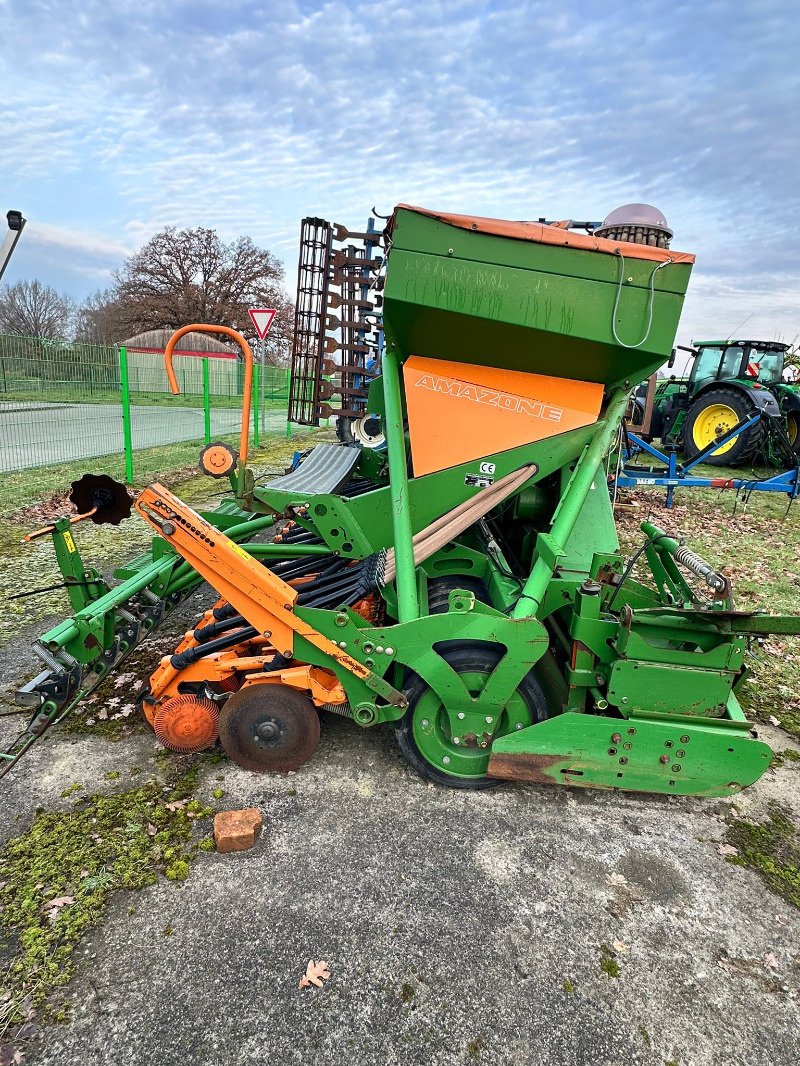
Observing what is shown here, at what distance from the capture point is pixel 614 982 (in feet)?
6.72

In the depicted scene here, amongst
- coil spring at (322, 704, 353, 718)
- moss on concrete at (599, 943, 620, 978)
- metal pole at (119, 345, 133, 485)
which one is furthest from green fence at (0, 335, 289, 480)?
moss on concrete at (599, 943, 620, 978)

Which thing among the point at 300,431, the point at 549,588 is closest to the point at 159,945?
the point at 549,588

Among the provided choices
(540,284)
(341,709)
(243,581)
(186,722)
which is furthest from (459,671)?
(540,284)

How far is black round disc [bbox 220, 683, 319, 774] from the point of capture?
2842mm

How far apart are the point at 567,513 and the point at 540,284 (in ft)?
3.82

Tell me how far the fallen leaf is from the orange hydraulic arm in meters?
0.99

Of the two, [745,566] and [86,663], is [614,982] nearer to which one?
[86,663]

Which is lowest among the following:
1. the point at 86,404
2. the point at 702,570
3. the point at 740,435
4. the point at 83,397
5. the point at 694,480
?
the point at 694,480

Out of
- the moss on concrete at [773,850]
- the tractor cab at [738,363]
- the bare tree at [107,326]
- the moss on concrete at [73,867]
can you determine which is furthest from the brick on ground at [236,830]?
the bare tree at [107,326]

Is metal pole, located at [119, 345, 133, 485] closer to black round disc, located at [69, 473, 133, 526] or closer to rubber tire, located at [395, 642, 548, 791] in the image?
black round disc, located at [69, 473, 133, 526]

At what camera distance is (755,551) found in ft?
24.1

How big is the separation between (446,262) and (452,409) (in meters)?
0.77

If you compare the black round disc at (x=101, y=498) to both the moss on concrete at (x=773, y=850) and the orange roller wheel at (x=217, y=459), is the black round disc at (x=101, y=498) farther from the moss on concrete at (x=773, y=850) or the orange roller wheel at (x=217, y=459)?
the moss on concrete at (x=773, y=850)

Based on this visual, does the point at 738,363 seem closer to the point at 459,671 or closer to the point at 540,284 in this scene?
the point at 540,284
